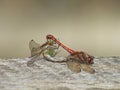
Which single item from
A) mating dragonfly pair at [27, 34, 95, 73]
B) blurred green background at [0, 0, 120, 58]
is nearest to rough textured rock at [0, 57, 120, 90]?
mating dragonfly pair at [27, 34, 95, 73]

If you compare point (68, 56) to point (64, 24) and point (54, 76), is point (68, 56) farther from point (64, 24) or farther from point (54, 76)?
point (64, 24)

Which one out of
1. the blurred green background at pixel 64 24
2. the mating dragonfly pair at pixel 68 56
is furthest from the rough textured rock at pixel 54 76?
the blurred green background at pixel 64 24

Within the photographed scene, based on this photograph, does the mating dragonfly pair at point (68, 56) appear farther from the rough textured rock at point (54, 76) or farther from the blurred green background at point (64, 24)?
the blurred green background at point (64, 24)

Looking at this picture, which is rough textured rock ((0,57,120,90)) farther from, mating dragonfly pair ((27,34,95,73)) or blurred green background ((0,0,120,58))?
blurred green background ((0,0,120,58))

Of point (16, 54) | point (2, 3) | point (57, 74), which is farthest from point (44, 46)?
point (2, 3)

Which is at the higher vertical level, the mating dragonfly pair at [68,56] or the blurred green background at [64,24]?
the blurred green background at [64,24]

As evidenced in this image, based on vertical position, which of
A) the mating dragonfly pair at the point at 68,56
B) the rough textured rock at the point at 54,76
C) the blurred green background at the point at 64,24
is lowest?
the rough textured rock at the point at 54,76
